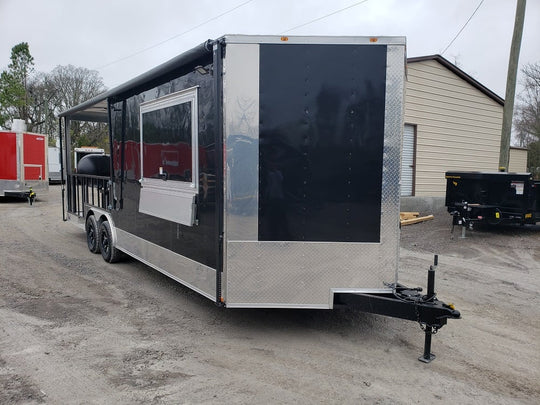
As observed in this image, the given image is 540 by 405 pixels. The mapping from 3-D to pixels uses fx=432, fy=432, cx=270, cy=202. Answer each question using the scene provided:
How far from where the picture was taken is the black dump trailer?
10.1m

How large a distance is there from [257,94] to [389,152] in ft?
4.34

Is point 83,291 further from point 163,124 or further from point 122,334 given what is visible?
point 163,124

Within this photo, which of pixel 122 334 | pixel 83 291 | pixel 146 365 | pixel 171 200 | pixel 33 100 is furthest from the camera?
pixel 33 100

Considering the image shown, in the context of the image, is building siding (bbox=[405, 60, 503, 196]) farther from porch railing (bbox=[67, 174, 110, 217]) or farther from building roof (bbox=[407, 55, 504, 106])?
porch railing (bbox=[67, 174, 110, 217])

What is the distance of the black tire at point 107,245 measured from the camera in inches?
284

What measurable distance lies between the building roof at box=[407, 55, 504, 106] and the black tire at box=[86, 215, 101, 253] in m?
10.4

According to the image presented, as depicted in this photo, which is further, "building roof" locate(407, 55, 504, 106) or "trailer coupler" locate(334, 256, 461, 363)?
"building roof" locate(407, 55, 504, 106)

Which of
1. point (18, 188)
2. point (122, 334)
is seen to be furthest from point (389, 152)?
point (18, 188)

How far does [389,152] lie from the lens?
3.96 meters

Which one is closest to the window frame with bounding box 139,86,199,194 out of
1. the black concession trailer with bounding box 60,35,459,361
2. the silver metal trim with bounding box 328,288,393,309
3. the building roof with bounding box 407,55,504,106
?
the black concession trailer with bounding box 60,35,459,361

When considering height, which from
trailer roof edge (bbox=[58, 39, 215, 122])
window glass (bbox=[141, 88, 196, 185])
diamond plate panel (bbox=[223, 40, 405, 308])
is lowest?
diamond plate panel (bbox=[223, 40, 405, 308])

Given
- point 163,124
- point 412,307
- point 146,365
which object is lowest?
point 146,365

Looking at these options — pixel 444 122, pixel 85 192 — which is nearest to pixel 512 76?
pixel 444 122

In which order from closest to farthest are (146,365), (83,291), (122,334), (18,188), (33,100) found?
(146,365) → (122,334) → (83,291) → (18,188) → (33,100)
